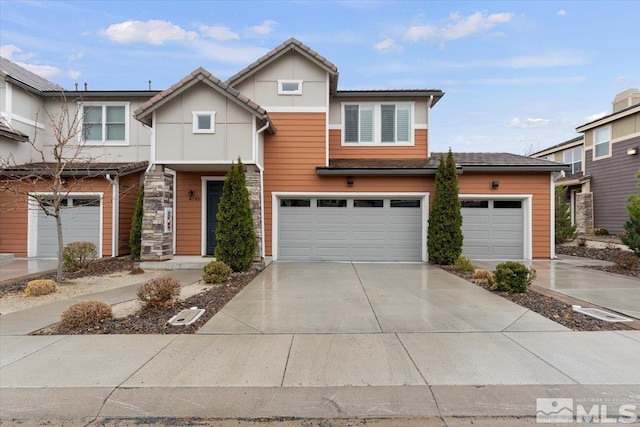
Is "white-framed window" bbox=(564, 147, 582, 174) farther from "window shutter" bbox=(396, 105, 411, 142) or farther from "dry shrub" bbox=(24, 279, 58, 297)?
"dry shrub" bbox=(24, 279, 58, 297)

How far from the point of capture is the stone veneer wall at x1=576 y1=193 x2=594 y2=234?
20.8 m

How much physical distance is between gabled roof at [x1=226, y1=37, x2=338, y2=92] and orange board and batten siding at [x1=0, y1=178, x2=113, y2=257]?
6016 millimetres

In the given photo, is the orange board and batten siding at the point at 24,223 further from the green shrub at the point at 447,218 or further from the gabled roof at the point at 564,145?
the gabled roof at the point at 564,145

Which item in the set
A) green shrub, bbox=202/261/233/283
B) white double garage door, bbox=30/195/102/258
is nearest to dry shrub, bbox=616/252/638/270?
green shrub, bbox=202/261/233/283

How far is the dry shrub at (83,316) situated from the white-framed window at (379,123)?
10.1 metres

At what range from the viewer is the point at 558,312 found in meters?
6.02

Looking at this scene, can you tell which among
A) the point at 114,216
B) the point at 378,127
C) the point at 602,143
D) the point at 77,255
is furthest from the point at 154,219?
the point at 602,143

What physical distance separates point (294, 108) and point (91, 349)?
9883 millimetres

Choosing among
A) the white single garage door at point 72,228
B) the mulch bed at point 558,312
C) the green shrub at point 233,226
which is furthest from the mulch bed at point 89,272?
the mulch bed at point 558,312

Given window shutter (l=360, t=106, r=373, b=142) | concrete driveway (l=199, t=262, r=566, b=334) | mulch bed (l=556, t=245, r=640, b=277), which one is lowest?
concrete driveway (l=199, t=262, r=566, b=334)

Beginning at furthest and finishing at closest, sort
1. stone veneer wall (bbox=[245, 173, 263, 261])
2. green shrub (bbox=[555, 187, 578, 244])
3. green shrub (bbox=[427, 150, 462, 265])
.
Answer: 1. green shrub (bbox=[555, 187, 578, 244])
2. green shrub (bbox=[427, 150, 462, 265])
3. stone veneer wall (bbox=[245, 173, 263, 261])

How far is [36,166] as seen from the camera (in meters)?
13.0

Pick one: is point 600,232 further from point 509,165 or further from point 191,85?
point 191,85

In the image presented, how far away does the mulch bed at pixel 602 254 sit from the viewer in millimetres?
10133
